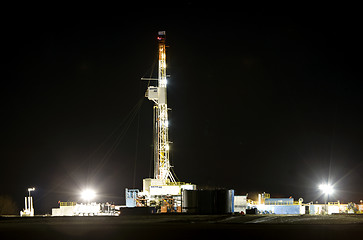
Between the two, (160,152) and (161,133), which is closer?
(161,133)

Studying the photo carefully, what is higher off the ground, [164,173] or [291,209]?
[164,173]

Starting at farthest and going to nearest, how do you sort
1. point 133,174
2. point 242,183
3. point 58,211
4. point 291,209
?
1. point 242,183
2. point 133,174
3. point 58,211
4. point 291,209

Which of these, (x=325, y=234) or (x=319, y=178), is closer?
(x=325, y=234)

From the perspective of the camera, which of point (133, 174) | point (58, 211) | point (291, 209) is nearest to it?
point (291, 209)

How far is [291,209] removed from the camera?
1470 inches

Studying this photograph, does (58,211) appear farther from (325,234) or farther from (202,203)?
(325,234)

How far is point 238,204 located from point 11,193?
6279cm

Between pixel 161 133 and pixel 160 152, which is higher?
pixel 161 133

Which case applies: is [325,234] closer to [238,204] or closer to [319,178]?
[238,204]

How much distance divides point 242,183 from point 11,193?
148ft

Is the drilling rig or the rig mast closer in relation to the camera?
the drilling rig

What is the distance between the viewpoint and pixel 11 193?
289 ft

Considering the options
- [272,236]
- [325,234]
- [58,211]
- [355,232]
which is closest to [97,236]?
[272,236]

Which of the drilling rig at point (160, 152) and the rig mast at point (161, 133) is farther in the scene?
the rig mast at point (161, 133)
